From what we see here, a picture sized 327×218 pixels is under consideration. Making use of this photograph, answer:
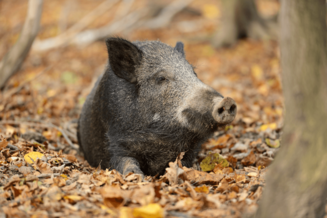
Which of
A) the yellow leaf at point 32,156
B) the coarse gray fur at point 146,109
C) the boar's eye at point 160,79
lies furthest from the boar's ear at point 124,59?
the yellow leaf at point 32,156

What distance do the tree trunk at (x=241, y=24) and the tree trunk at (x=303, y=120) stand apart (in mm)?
10589

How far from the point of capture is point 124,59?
4.50 m

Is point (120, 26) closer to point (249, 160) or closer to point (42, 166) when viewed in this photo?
point (249, 160)

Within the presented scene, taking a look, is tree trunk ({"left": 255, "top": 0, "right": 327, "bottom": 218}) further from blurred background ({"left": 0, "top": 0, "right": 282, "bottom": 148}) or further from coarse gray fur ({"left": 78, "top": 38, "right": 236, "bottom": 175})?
blurred background ({"left": 0, "top": 0, "right": 282, "bottom": 148})

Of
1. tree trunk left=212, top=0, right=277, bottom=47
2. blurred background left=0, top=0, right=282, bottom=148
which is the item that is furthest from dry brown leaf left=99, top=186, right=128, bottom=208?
tree trunk left=212, top=0, right=277, bottom=47

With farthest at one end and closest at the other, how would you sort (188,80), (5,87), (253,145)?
(5,87) → (253,145) → (188,80)

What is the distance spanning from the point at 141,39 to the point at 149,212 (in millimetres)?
3173

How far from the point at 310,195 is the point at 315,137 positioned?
1.40 feet

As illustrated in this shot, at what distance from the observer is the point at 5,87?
6.73 meters

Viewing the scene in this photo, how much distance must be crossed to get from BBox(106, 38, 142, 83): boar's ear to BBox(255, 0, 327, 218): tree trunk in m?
2.28

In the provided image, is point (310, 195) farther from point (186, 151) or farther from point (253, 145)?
point (253, 145)

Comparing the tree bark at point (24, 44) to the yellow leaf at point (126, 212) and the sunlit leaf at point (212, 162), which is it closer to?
the sunlit leaf at point (212, 162)

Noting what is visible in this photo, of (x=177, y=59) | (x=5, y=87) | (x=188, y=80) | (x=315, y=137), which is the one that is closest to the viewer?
(x=315, y=137)

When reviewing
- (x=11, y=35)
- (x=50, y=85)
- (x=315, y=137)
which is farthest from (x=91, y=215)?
(x=11, y=35)
